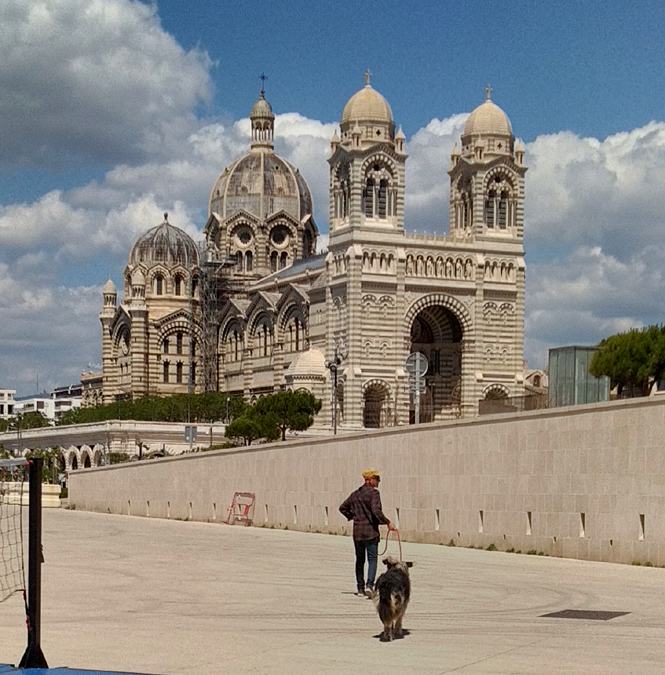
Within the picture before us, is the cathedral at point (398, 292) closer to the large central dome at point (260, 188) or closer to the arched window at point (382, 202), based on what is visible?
the arched window at point (382, 202)

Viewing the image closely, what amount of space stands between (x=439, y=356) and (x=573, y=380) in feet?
Result: 220

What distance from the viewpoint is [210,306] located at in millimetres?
115625

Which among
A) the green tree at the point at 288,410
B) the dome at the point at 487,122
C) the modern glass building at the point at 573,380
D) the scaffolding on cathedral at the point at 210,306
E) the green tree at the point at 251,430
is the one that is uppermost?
the dome at the point at 487,122

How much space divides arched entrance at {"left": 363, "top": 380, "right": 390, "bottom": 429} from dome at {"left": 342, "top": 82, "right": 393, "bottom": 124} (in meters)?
16.1

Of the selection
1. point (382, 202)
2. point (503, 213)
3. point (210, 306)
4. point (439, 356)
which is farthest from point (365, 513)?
point (210, 306)

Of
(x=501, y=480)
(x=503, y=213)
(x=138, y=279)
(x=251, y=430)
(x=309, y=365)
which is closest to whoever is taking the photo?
(x=501, y=480)

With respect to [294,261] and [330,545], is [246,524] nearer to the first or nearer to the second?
[330,545]

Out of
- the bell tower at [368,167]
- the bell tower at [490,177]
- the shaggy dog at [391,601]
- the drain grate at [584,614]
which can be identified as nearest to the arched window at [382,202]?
the bell tower at [368,167]

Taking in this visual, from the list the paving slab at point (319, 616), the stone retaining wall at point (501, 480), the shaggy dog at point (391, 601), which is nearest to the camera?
the paving slab at point (319, 616)

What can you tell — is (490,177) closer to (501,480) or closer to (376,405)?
(376,405)

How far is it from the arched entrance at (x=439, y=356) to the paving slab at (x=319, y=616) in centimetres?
6836

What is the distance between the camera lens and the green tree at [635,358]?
102 feet

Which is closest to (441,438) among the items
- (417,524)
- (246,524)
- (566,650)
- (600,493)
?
(417,524)

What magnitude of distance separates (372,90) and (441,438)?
2560 inches
